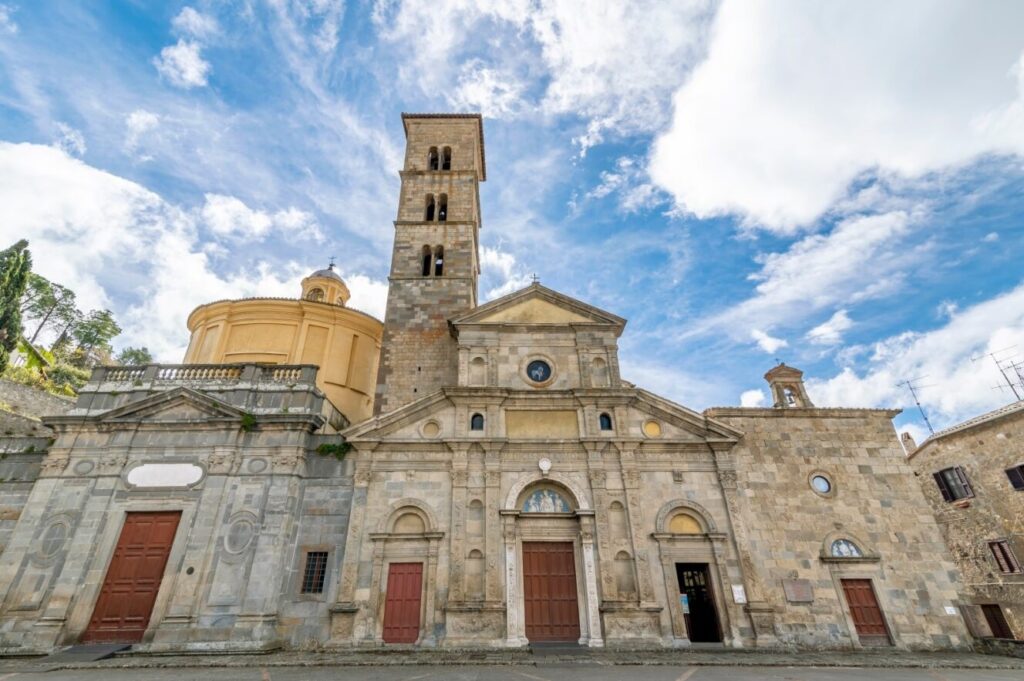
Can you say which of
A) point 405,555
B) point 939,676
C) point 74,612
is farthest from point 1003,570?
point 74,612

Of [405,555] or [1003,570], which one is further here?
[1003,570]

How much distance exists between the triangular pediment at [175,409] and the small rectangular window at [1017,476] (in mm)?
32113

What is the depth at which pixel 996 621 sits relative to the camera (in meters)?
21.3

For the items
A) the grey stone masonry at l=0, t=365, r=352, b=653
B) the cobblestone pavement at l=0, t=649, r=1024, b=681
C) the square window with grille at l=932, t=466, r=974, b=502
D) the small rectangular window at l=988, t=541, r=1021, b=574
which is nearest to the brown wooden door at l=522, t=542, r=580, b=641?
the cobblestone pavement at l=0, t=649, r=1024, b=681

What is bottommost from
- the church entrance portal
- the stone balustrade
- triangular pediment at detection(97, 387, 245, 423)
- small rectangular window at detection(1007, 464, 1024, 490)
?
the church entrance portal

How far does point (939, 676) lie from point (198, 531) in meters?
20.8

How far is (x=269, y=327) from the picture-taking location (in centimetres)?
2356

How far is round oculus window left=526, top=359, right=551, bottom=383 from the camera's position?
1858 cm

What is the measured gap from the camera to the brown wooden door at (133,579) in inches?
544

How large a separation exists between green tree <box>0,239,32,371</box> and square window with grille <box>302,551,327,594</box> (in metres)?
25.7

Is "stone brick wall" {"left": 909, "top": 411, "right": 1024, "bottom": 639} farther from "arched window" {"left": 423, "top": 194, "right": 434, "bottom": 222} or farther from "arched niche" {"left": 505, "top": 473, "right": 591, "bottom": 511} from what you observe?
"arched window" {"left": 423, "top": 194, "right": 434, "bottom": 222}

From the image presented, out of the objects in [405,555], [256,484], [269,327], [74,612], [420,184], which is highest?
[420,184]

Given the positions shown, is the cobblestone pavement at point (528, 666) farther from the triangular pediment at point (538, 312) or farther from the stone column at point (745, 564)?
the triangular pediment at point (538, 312)

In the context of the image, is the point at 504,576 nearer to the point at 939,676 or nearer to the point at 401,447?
the point at 401,447
